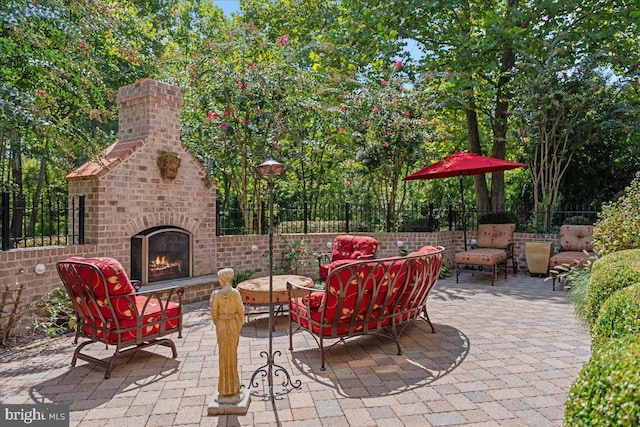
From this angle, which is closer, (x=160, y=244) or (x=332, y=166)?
(x=160, y=244)

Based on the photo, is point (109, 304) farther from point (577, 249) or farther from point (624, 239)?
point (577, 249)

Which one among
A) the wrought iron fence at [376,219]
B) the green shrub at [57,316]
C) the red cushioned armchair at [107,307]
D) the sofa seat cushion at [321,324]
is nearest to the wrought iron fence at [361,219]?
the wrought iron fence at [376,219]

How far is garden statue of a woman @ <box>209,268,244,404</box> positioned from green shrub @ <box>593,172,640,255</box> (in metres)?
4.64

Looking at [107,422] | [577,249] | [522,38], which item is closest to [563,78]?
[522,38]

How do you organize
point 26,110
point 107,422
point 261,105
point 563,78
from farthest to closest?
1. point 563,78
2. point 261,105
3. point 26,110
4. point 107,422

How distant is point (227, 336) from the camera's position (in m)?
2.81

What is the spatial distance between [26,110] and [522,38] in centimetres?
993

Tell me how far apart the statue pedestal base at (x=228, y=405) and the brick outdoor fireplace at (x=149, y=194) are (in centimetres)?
345

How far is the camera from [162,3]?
13758 millimetres

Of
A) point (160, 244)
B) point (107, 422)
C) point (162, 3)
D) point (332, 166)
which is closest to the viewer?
point (107, 422)

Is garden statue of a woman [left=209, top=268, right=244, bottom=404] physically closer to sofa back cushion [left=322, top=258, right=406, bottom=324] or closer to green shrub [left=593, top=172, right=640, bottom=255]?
sofa back cushion [left=322, top=258, right=406, bottom=324]

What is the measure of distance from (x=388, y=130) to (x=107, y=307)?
21.9 ft

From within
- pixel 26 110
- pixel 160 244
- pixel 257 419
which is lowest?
pixel 257 419

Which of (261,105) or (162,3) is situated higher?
(162,3)
